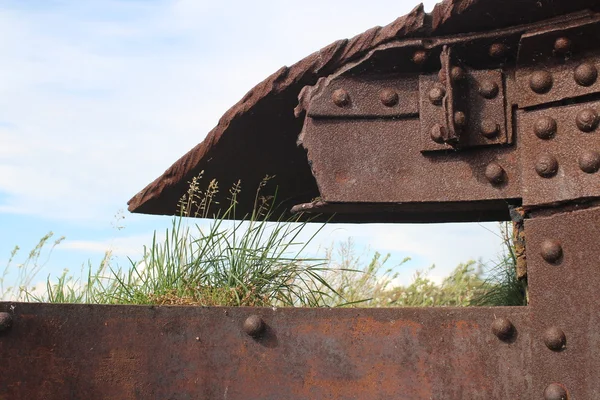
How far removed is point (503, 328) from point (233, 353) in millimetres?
938

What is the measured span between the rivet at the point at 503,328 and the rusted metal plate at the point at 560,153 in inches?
15.8

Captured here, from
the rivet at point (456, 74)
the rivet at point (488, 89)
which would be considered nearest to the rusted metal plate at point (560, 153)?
the rivet at point (488, 89)

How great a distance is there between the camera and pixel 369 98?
269cm

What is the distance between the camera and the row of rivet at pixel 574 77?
2387mm

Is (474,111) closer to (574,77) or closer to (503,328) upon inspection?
(574,77)

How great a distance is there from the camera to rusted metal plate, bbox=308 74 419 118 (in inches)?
105

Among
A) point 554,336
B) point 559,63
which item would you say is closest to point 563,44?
point 559,63

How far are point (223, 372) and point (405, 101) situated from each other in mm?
1178

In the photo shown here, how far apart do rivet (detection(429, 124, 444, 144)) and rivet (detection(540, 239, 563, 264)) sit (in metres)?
0.50

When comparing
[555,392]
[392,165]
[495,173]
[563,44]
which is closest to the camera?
[555,392]

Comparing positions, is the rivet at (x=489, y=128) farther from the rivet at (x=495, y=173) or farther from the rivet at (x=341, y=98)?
the rivet at (x=341, y=98)

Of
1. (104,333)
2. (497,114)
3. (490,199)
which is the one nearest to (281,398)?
(104,333)

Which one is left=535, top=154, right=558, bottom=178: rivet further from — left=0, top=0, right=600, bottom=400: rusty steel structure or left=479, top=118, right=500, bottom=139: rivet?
left=479, top=118, right=500, bottom=139: rivet

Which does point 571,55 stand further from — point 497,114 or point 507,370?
point 507,370
